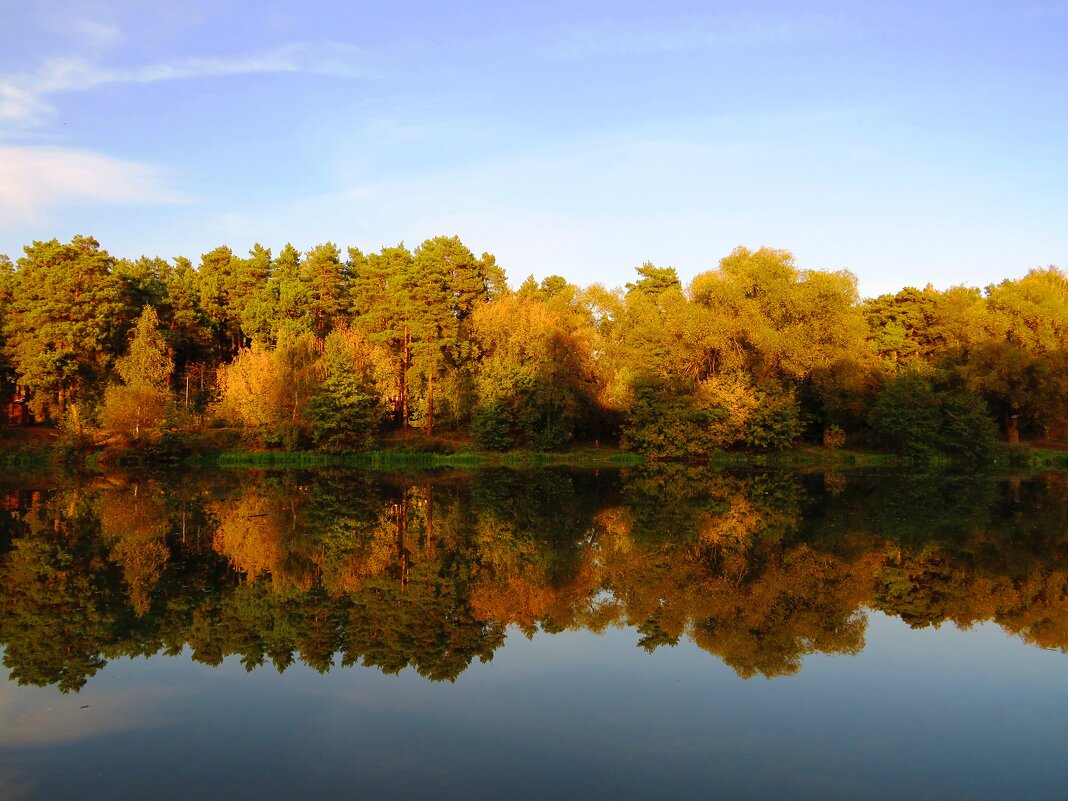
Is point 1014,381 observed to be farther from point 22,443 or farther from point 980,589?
point 22,443

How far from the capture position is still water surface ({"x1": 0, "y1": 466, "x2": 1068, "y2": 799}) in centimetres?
732

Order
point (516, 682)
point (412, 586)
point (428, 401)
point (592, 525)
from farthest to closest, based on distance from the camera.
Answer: point (428, 401)
point (592, 525)
point (412, 586)
point (516, 682)

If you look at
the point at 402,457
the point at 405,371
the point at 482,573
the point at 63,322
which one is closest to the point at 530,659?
the point at 482,573

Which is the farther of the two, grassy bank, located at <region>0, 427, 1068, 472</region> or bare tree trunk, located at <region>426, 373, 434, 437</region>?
bare tree trunk, located at <region>426, 373, 434, 437</region>

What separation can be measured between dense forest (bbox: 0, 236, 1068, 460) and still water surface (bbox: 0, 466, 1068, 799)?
Answer: 62.3 ft

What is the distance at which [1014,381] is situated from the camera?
141 ft

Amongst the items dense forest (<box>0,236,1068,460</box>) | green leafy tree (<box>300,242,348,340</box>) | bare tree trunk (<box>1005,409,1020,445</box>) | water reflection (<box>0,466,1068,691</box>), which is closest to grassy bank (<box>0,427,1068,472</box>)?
dense forest (<box>0,236,1068,460</box>)

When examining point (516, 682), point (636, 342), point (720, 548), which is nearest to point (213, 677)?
point (516, 682)

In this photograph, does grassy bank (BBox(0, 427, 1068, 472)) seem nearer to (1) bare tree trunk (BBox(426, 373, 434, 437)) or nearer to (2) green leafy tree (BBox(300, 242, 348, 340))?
(1) bare tree trunk (BBox(426, 373, 434, 437))

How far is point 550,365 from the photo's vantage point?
40125 millimetres

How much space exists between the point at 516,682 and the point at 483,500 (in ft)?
53.1

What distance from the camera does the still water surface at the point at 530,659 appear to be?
732 cm

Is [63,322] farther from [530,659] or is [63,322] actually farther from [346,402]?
[530,659]

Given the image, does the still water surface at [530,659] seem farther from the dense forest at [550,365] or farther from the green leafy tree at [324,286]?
the green leafy tree at [324,286]
